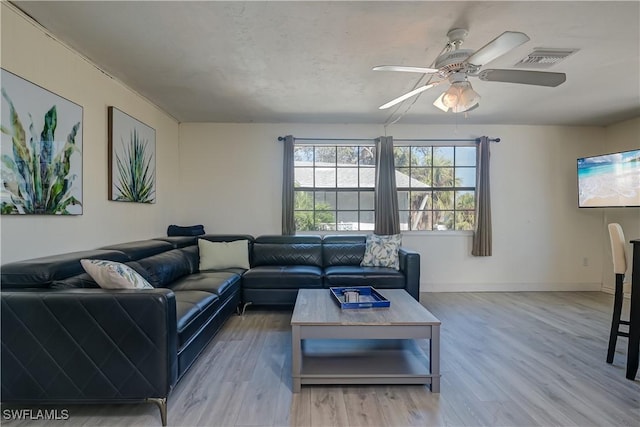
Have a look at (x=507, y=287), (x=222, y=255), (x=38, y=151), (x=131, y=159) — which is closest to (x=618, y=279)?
(x=507, y=287)

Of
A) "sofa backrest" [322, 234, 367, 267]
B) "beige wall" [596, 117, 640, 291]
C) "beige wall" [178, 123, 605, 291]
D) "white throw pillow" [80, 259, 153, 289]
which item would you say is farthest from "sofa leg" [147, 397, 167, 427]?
"beige wall" [596, 117, 640, 291]

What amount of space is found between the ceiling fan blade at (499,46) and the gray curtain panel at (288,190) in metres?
2.86

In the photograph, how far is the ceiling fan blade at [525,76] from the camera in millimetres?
2123

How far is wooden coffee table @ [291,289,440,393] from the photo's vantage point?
6.61 ft

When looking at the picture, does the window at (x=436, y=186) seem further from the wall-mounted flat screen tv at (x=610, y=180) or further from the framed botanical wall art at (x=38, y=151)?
the framed botanical wall art at (x=38, y=151)

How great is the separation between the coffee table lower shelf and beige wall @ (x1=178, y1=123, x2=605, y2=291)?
2.40 m

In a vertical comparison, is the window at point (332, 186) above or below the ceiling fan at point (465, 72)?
below

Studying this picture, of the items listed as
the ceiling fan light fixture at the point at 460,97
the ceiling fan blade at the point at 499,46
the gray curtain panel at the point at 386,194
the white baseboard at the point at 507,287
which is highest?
the ceiling fan blade at the point at 499,46

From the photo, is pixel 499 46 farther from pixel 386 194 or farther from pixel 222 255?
pixel 222 255

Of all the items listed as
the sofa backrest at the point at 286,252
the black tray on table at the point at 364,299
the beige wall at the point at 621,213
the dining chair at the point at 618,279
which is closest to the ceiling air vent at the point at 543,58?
the dining chair at the point at 618,279

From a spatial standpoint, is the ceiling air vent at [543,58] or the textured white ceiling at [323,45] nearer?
the textured white ceiling at [323,45]

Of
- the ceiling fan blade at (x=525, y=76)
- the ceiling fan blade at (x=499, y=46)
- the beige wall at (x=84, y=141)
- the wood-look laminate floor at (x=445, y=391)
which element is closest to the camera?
the ceiling fan blade at (x=499, y=46)

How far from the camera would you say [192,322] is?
2.12 m

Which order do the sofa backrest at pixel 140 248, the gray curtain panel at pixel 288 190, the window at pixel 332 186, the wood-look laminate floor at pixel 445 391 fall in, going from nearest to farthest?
1. the wood-look laminate floor at pixel 445 391
2. the sofa backrest at pixel 140 248
3. the gray curtain panel at pixel 288 190
4. the window at pixel 332 186
